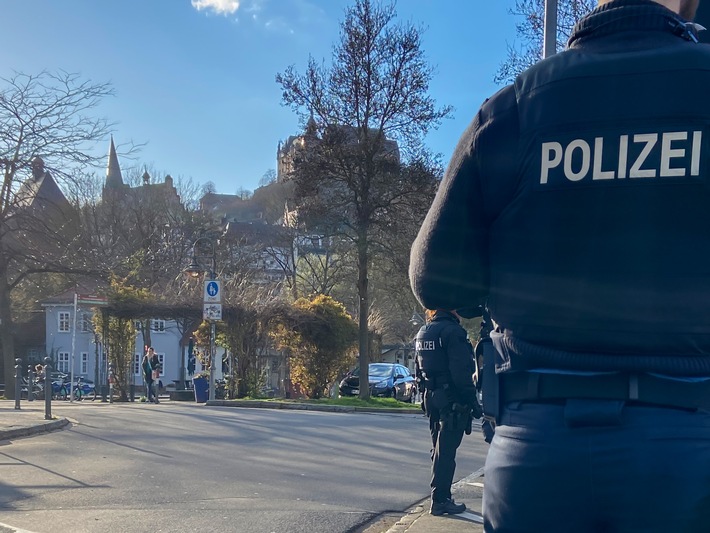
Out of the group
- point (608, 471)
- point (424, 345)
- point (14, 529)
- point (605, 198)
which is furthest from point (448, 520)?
point (605, 198)

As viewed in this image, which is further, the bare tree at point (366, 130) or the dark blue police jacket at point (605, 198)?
the bare tree at point (366, 130)

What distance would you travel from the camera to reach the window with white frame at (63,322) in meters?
55.6

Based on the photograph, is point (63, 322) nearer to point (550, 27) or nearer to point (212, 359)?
point (212, 359)

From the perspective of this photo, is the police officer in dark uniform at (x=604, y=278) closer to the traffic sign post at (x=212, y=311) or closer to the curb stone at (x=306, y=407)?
the curb stone at (x=306, y=407)

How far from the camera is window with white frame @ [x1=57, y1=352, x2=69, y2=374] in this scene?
55919mm

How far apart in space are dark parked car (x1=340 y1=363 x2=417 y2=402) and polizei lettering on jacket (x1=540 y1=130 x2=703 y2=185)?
24152 mm

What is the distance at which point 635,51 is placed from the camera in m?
1.81

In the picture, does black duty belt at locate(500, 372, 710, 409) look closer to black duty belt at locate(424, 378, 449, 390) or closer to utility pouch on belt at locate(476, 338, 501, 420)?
utility pouch on belt at locate(476, 338, 501, 420)

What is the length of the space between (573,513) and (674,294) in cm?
53

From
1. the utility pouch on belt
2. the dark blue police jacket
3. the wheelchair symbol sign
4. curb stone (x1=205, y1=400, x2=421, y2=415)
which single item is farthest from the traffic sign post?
the dark blue police jacket

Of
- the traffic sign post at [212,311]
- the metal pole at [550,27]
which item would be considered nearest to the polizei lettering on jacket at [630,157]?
the metal pole at [550,27]

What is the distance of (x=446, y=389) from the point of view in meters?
6.07

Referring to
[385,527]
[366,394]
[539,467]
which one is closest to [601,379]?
[539,467]

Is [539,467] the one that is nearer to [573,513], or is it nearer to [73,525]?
[573,513]
